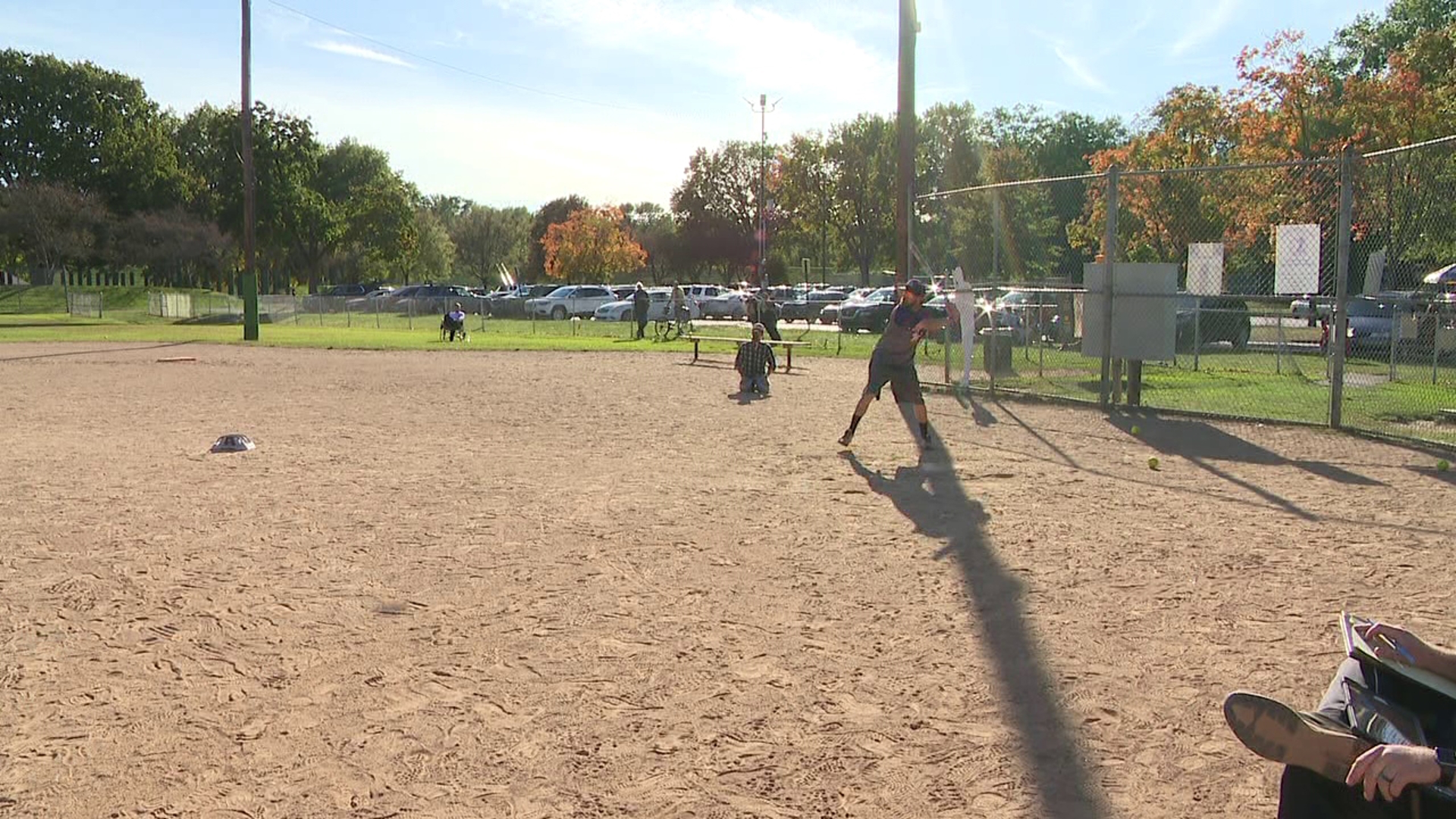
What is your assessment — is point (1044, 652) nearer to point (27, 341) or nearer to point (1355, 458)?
point (1355, 458)

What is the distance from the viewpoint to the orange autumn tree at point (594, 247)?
7944 centimetres

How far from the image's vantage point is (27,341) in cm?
3100

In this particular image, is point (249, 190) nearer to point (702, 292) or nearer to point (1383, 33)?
point (702, 292)

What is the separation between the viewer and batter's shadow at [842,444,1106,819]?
3.88m

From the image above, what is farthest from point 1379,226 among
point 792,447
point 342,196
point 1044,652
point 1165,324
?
point 342,196

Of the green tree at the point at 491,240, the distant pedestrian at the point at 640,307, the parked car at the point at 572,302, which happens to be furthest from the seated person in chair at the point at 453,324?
the green tree at the point at 491,240

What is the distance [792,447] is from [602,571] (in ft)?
17.0

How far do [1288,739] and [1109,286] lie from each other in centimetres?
1290

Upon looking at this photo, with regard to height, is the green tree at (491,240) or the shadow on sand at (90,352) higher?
the green tree at (491,240)

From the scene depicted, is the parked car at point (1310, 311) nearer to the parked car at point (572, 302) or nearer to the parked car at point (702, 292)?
the parked car at point (572, 302)

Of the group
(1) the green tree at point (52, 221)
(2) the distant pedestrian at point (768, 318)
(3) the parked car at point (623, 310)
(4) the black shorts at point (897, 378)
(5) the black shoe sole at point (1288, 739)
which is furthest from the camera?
(1) the green tree at point (52, 221)

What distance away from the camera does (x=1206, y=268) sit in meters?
14.9

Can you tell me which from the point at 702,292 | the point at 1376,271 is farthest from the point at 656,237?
the point at 1376,271

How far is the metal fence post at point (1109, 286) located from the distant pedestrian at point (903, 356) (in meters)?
3.63
